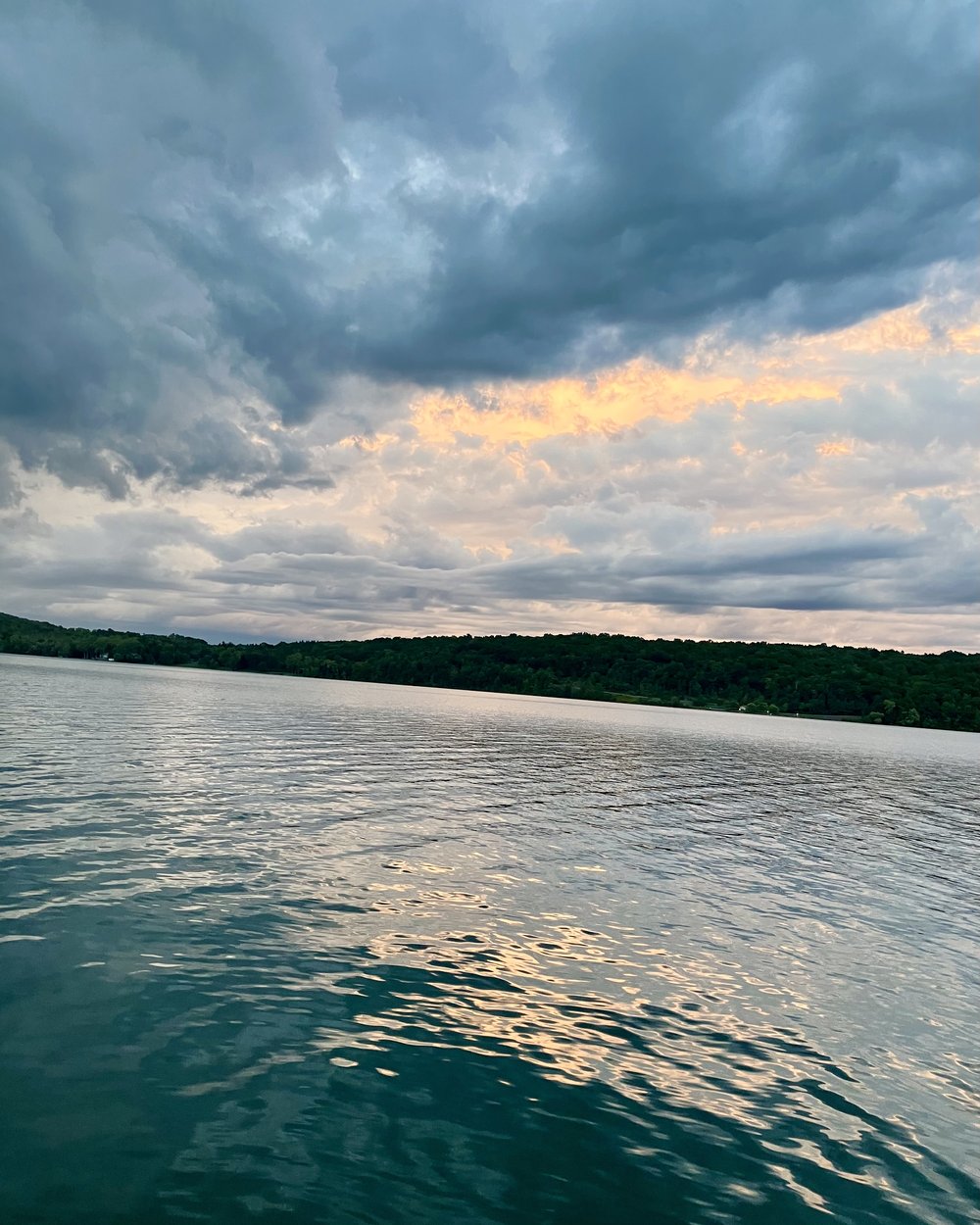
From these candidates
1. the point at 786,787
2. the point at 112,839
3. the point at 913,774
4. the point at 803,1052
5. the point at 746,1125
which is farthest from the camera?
the point at 913,774

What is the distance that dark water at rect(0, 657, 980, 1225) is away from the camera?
10648 millimetres

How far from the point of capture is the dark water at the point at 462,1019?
34.9ft

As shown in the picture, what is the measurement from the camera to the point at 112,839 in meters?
26.4

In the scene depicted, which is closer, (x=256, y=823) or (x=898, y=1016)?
(x=898, y=1016)

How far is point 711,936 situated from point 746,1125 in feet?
30.8

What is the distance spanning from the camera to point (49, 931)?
17750 mm

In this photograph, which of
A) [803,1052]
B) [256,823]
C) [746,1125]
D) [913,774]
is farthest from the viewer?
[913,774]

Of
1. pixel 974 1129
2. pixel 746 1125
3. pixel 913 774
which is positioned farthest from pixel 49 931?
pixel 913 774

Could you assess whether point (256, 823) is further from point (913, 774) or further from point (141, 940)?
point (913, 774)

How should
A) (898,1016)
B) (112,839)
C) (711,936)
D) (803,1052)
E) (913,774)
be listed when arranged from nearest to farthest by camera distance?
(803,1052) < (898,1016) < (711,936) < (112,839) < (913,774)

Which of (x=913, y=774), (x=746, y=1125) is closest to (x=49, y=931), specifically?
(x=746, y=1125)

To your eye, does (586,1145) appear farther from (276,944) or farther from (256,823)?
(256,823)

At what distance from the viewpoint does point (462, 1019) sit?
51.0ft

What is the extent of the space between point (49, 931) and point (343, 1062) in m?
8.66
